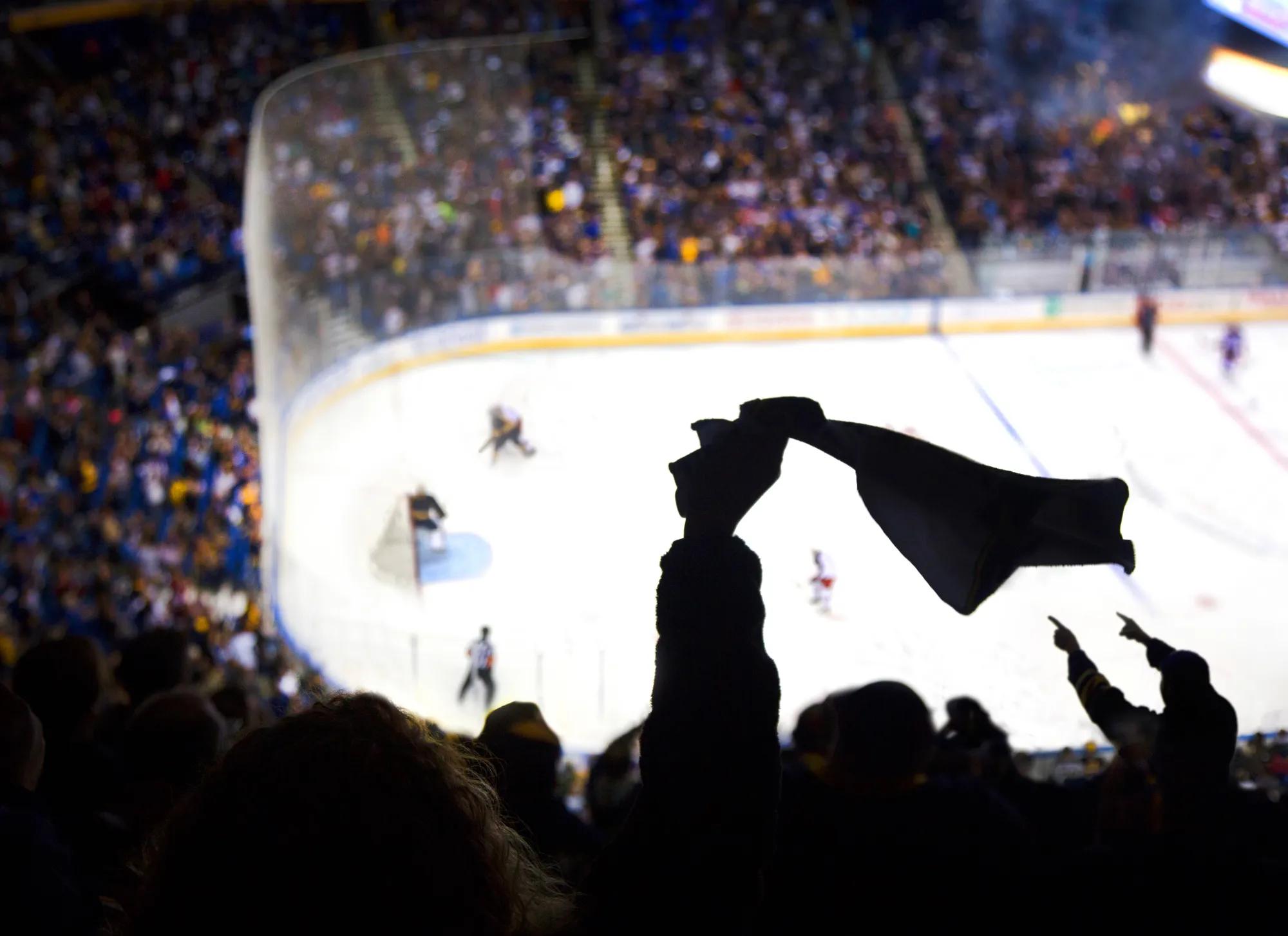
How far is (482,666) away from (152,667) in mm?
3448

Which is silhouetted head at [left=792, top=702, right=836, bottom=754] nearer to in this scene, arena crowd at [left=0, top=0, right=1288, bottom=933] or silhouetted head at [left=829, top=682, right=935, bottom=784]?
arena crowd at [left=0, top=0, right=1288, bottom=933]

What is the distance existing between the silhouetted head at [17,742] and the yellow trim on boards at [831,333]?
11.8 metres

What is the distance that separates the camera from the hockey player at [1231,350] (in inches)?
519

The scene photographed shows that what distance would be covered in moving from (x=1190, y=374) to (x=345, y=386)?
377 inches

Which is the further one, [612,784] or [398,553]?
[398,553]

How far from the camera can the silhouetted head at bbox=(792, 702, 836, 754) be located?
133 inches

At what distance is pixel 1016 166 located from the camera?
18344 mm

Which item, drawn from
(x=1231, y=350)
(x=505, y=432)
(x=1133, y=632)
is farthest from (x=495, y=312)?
(x=1133, y=632)

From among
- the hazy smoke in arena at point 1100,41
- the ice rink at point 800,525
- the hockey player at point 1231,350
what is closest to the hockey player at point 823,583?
the ice rink at point 800,525

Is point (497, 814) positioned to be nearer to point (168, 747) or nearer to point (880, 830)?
point (880, 830)

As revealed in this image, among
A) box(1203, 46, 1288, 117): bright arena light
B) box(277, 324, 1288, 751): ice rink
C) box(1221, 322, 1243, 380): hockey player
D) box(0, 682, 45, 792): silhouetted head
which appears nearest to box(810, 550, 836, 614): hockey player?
box(277, 324, 1288, 751): ice rink

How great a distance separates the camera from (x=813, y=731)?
3500mm

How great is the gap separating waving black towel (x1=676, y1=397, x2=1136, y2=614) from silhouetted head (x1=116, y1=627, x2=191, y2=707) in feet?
8.35

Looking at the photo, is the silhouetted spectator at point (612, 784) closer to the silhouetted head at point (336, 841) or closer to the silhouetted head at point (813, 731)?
the silhouetted head at point (813, 731)
